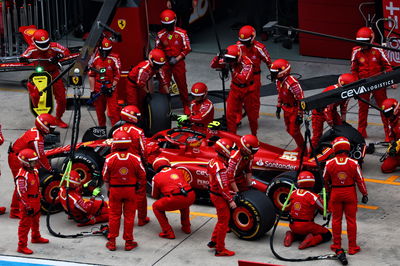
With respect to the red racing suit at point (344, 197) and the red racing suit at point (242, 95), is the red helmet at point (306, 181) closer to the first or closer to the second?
the red racing suit at point (344, 197)

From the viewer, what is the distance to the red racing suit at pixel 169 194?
1630cm

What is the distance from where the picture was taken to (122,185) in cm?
1599

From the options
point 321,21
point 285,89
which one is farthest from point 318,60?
point 285,89

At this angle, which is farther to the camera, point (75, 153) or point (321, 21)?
point (321, 21)

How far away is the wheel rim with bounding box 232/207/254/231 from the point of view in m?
16.2

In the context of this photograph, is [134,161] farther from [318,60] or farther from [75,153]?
[318,60]

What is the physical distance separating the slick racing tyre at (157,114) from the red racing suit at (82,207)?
3.47 meters

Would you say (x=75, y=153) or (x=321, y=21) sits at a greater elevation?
(x=321, y=21)

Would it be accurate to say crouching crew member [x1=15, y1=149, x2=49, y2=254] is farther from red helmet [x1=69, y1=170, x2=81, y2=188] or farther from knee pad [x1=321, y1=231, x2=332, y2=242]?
knee pad [x1=321, y1=231, x2=332, y2=242]

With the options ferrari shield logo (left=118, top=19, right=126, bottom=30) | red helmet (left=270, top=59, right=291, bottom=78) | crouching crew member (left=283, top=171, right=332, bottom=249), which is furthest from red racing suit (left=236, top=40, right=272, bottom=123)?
crouching crew member (left=283, top=171, right=332, bottom=249)

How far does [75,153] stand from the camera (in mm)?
18328

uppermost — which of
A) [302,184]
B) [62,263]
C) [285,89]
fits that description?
[285,89]

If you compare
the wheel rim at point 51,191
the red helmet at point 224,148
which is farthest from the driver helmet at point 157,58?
the red helmet at point 224,148

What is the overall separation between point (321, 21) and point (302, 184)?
10343 millimetres
